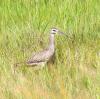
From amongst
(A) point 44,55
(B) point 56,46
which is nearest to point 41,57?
(A) point 44,55

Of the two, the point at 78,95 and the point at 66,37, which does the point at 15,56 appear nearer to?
the point at 66,37

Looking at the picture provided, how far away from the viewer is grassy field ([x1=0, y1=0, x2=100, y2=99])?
5180mm

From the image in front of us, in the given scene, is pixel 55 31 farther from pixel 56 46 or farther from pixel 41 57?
pixel 41 57

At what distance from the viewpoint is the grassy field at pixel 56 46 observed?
5.18 metres

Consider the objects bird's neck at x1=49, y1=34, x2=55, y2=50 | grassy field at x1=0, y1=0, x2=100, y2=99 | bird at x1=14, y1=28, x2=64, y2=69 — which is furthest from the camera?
A: bird's neck at x1=49, y1=34, x2=55, y2=50

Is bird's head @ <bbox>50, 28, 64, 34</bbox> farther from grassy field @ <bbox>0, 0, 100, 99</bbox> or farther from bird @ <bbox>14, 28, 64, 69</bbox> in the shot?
grassy field @ <bbox>0, 0, 100, 99</bbox>

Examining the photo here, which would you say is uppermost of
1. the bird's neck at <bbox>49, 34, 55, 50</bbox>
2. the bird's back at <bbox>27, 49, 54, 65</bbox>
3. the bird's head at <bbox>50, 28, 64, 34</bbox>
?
the bird's head at <bbox>50, 28, 64, 34</bbox>

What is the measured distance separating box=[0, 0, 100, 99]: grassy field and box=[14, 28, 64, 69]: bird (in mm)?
82

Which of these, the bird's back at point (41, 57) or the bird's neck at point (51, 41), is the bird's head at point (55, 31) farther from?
the bird's back at point (41, 57)

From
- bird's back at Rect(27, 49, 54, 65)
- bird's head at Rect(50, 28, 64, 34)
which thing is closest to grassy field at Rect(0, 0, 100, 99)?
bird's back at Rect(27, 49, 54, 65)

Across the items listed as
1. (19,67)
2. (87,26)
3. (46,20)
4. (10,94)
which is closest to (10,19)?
(46,20)

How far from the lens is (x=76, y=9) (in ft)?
24.3

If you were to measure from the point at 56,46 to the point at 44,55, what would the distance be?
280mm

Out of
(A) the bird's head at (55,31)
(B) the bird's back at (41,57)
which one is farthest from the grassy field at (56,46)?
(A) the bird's head at (55,31)
